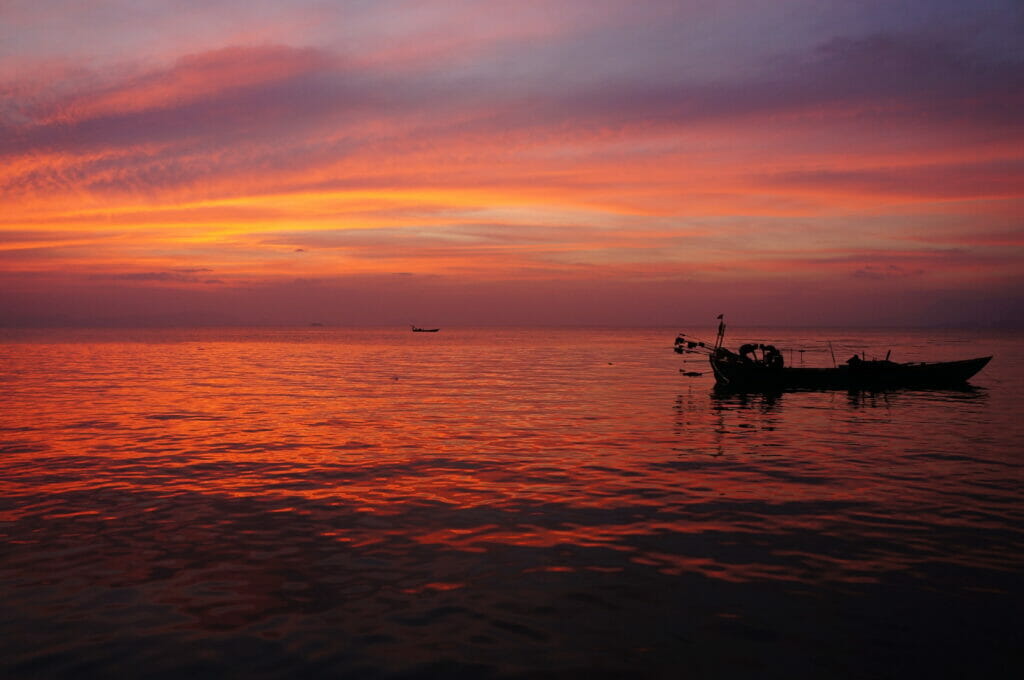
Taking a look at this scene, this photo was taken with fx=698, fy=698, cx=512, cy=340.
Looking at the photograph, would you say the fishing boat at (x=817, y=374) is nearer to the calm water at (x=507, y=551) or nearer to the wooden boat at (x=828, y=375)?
the wooden boat at (x=828, y=375)

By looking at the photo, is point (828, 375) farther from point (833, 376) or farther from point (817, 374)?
point (817, 374)

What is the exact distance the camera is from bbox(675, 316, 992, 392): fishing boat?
175 feet

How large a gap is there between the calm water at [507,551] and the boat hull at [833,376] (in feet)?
68.2

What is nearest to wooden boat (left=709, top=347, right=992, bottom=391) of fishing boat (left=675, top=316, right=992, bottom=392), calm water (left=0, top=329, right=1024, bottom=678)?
fishing boat (left=675, top=316, right=992, bottom=392)

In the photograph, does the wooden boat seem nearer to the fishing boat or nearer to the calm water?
the fishing boat

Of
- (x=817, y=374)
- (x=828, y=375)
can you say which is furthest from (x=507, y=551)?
(x=828, y=375)

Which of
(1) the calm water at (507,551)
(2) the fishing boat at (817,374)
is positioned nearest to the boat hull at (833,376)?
(2) the fishing boat at (817,374)

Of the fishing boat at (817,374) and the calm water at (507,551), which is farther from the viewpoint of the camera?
the fishing boat at (817,374)

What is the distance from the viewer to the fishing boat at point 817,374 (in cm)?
5322

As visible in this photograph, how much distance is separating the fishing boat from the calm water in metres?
20.8

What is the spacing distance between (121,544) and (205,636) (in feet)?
18.5

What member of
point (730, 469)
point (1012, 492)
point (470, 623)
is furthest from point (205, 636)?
point (1012, 492)

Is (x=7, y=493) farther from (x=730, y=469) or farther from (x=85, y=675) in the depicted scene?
(x=730, y=469)

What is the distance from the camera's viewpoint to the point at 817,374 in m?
54.2
